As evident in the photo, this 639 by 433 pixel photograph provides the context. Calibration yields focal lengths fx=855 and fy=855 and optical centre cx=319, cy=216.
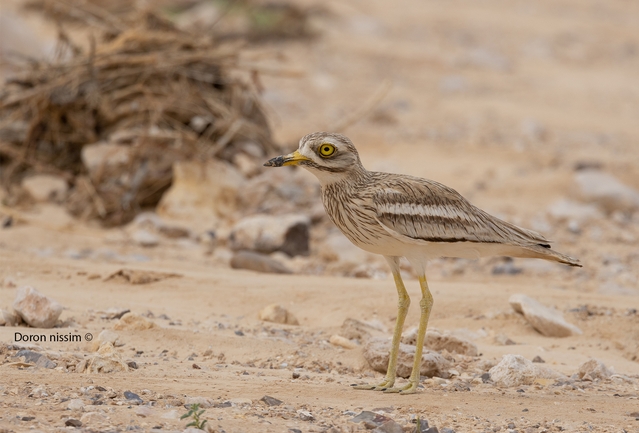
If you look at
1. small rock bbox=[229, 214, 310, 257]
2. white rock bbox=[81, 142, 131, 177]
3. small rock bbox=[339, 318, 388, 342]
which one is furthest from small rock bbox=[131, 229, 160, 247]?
small rock bbox=[339, 318, 388, 342]

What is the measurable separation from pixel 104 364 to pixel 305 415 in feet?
3.50

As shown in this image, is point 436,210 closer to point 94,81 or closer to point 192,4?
point 94,81

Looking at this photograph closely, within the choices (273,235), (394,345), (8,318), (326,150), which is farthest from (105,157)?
(394,345)

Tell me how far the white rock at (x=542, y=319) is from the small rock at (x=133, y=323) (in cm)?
234

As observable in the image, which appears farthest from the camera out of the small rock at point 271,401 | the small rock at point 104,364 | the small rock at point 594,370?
the small rock at point 594,370

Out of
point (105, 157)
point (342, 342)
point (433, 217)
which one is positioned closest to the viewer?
point (433, 217)

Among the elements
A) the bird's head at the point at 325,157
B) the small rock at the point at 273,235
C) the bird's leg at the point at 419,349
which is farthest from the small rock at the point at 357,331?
the small rock at the point at 273,235

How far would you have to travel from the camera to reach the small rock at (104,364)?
4066 mm

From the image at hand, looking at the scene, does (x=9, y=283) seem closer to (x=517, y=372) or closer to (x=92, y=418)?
(x=92, y=418)

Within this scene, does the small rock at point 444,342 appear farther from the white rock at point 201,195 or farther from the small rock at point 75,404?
the white rock at point 201,195

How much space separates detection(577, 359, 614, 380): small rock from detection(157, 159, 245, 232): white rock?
175 inches

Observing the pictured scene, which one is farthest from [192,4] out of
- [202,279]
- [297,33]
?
[202,279]

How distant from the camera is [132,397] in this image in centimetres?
366

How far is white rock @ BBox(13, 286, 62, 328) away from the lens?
471 cm
